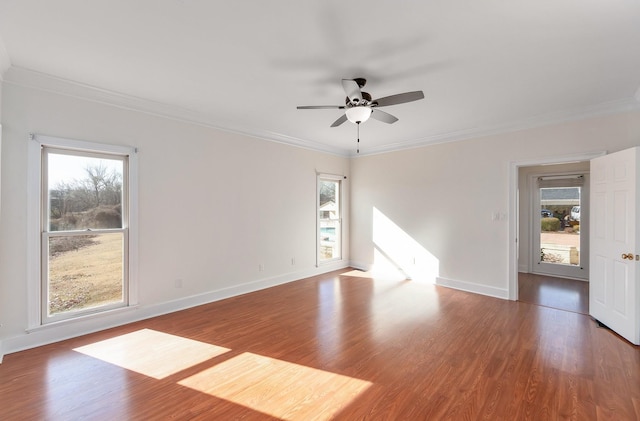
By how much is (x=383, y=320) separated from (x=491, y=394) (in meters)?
1.52

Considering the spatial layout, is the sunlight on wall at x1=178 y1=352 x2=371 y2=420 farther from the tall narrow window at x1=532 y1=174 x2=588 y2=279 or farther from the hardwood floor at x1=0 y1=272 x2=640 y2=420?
the tall narrow window at x1=532 y1=174 x2=588 y2=279

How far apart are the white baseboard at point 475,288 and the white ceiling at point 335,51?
2.72 m

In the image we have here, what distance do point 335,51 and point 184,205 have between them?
2.88 metres

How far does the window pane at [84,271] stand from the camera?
3.06 meters

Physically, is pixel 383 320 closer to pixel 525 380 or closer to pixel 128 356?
pixel 525 380

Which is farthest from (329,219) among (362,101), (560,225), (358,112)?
(560,225)

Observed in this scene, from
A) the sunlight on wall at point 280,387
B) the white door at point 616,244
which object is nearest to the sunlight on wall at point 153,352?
the sunlight on wall at point 280,387

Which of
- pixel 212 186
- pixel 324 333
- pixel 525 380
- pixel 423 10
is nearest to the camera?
pixel 423 10

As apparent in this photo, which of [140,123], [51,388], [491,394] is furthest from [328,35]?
[51,388]

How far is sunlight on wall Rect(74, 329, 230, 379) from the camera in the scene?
8.32ft

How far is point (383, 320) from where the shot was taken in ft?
11.8

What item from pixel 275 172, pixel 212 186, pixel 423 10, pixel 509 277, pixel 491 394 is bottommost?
pixel 491 394

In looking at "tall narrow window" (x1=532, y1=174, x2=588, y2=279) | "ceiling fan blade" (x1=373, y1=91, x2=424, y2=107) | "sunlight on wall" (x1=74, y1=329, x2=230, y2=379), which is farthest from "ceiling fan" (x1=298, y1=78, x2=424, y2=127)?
"tall narrow window" (x1=532, y1=174, x2=588, y2=279)

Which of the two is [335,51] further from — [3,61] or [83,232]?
[83,232]
